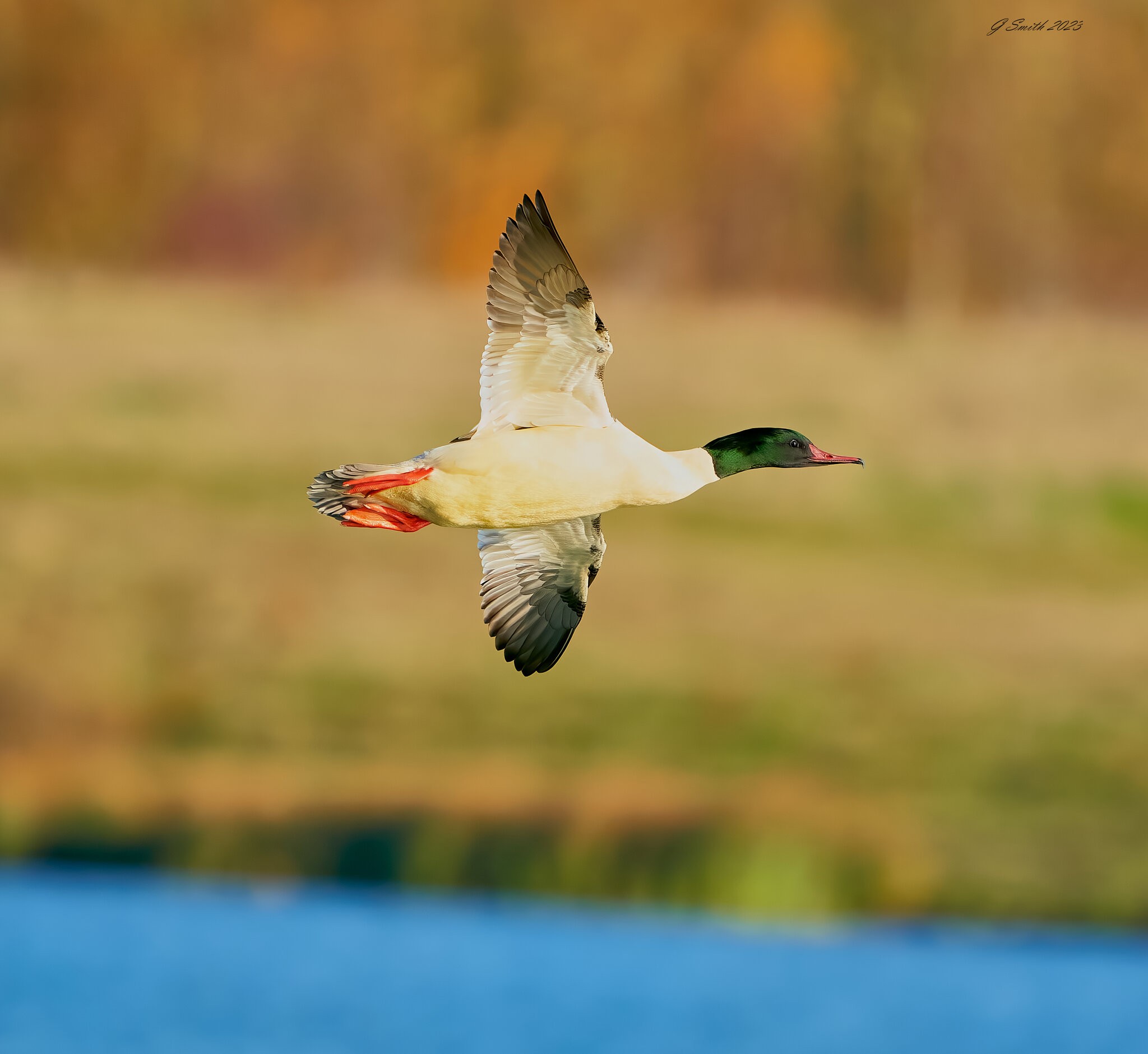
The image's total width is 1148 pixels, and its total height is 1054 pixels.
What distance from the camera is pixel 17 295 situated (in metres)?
17.1

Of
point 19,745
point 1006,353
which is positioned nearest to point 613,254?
point 1006,353

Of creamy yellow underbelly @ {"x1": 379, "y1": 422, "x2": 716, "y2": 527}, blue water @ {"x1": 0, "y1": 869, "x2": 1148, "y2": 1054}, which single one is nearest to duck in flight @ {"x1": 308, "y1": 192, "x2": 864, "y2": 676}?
creamy yellow underbelly @ {"x1": 379, "y1": 422, "x2": 716, "y2": 527}

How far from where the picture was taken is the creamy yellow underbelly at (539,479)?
3771mm

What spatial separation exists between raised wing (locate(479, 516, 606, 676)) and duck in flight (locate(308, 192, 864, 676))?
0.48 m

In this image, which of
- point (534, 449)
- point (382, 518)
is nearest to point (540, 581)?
point (382, 518)

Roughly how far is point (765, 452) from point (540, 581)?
0.73 meters

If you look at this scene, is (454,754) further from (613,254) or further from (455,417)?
(613,254)

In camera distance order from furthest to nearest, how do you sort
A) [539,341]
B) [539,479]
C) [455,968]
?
[455,968] < [539,341] < [539,479]

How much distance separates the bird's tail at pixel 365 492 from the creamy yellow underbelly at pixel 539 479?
32mm

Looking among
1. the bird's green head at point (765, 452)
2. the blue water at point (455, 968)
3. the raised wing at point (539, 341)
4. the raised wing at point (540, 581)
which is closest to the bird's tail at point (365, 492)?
the raised wing at point (539, 341)

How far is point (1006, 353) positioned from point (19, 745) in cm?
1102

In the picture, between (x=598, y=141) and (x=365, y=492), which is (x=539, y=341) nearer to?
(x=365, y=492)

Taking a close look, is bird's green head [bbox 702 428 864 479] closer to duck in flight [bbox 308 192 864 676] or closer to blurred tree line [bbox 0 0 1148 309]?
duck in flight [bbox 308 192 864 676]

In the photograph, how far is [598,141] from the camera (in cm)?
1738
